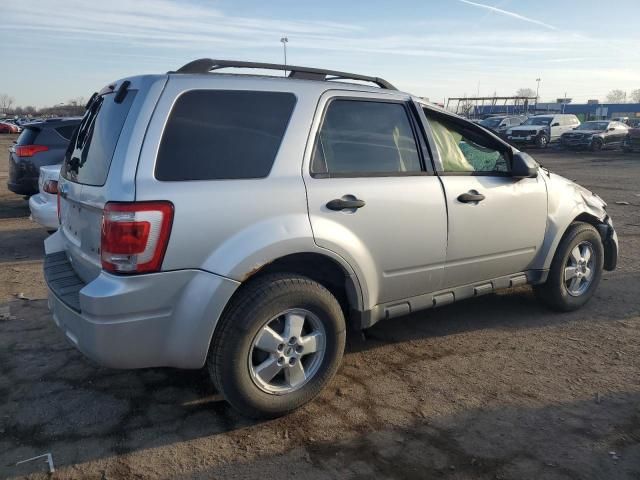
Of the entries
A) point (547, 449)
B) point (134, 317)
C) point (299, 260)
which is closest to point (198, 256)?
point (134, 317)

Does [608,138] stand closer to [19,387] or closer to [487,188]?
[487,188]

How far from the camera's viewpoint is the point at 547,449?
2816mm

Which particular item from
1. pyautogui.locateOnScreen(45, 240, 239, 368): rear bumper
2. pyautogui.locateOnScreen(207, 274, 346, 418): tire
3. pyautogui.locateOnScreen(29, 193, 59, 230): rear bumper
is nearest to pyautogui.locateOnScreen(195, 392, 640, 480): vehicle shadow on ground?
pyautogui.locateOnScreen(207, 274, 346, 418): tire

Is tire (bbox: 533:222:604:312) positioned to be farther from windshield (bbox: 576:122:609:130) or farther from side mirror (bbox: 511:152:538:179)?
windshield (bbox: 576:122:609:130)

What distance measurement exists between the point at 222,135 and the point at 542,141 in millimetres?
30501

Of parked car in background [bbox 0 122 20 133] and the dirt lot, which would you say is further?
parked car in background [bbox 0 122 20 133]

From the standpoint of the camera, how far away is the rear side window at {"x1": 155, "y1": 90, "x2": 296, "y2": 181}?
2.77m

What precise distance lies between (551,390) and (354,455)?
4.82 feet

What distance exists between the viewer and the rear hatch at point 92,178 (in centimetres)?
279

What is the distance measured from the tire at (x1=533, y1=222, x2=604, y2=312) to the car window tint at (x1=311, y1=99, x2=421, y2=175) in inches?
70.8

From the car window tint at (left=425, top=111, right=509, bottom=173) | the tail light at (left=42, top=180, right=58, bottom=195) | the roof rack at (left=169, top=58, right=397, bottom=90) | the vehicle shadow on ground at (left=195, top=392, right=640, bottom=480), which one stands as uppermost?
the roof rack at (left=169, top=58, right=397, bottom=90)

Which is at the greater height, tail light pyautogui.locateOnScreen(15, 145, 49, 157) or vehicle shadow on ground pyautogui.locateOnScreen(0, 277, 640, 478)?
tail light pyautogui.locateOnScreen(15, 145, 49, 157)

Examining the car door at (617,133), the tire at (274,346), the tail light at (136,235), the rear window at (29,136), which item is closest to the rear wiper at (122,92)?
the tail light at (136,235)

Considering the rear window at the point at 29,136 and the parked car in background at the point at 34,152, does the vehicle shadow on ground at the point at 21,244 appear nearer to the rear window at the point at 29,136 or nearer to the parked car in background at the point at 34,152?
the parked car in background at the point at 34,152
